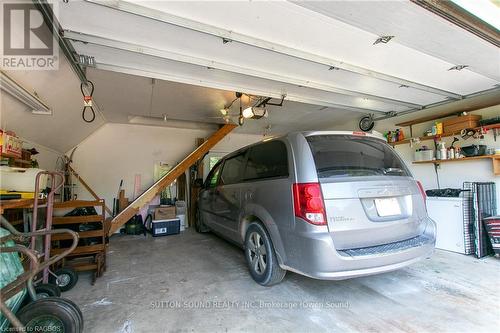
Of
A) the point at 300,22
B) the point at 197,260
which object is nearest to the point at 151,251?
the point at 197,260

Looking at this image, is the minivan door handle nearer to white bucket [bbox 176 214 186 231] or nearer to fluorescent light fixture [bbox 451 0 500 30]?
fluorescent light fixture [bbox 451 0 500 30]

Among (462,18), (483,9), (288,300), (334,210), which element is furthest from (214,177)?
(483,9)

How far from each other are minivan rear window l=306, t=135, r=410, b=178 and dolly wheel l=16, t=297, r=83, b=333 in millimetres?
2017

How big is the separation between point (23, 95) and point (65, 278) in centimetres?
188

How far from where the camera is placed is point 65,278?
254cm

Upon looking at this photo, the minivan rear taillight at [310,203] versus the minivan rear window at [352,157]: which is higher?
the minivan rear window at [352,157]

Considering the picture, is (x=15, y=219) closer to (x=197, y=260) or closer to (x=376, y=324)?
(x=197, y=260)

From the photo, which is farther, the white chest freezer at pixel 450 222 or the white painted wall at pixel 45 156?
the white chest freezer at pixel 450 222

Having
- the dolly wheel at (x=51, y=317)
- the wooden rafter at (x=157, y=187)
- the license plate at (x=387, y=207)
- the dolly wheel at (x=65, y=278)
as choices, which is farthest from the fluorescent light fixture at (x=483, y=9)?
the wooden rafter at (x=157, y=187)

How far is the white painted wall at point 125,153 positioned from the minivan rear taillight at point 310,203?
494 cm

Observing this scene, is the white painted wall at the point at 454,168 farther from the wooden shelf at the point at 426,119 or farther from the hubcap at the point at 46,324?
the hubcap at the point at 46,324

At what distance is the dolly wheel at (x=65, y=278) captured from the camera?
8.25ft

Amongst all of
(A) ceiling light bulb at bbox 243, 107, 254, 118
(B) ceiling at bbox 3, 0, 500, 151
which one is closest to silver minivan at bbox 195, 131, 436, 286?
(B) ceiling at bbox 3, 0, 500, 151

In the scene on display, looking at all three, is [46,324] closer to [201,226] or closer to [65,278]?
[65,278]
